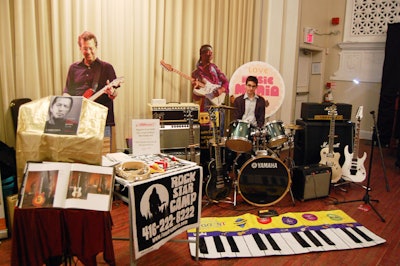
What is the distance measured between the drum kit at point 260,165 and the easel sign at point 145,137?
3.40ft

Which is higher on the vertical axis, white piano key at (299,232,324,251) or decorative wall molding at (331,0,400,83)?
decorative wall molding at (331,0,400,83)

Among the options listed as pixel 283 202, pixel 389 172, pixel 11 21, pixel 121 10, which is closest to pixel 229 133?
pixel 283 202

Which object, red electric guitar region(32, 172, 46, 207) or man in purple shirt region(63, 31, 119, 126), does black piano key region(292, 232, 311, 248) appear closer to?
red electric guitar region(32, 172, 46, 207)

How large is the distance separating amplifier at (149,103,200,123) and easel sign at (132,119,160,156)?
43.5 inches

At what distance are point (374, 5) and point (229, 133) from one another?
4499 mm

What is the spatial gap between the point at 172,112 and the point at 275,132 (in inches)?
42.0

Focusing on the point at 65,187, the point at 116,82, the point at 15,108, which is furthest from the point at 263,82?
the point at 65,187

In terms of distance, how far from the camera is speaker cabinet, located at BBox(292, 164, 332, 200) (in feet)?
Result: 10.7

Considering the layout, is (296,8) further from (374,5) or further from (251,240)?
(251,240)

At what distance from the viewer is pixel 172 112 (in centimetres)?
333

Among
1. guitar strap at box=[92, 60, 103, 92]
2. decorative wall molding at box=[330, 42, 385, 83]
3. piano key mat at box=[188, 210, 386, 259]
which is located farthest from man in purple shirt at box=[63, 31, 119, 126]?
decorative wall molding at box=[330, 42, 385, 83]

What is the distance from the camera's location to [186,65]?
3.98m

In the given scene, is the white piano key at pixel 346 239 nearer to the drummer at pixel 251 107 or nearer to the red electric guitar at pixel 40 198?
the drummer at pixel 251 107

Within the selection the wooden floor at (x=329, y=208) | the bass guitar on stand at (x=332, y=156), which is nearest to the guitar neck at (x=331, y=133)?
the bass guitar on stand at (x=332, y=156)
